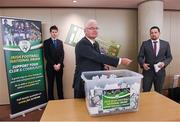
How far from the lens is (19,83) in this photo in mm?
3299

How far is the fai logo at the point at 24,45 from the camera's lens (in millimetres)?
3312

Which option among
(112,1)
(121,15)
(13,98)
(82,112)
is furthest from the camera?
(121,15)

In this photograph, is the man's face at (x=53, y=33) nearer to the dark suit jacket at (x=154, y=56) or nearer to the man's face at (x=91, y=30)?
the dark suit jacket at (x=154, y=56)

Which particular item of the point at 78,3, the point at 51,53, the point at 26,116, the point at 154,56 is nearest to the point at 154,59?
the point at 154,56

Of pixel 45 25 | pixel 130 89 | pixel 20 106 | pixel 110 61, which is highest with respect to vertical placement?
pixel 45 25

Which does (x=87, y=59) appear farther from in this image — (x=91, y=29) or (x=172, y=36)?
(x=172, y=36)

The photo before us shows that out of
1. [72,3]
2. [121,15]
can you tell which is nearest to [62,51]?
[72,3]

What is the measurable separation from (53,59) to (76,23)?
1.01m

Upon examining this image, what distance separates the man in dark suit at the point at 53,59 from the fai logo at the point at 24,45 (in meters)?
0.41

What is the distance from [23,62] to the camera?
131 inches

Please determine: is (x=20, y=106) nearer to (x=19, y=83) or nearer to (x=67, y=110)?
(x=19, y=83)

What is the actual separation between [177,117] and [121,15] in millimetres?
3449

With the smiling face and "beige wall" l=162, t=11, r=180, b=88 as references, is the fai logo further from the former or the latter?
"beige wall" l=162, t=11, r=180, b=88

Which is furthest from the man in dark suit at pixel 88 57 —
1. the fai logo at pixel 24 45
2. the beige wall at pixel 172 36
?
the beige wall at pixel 172 36
